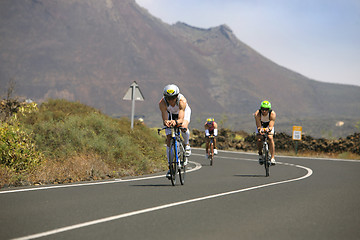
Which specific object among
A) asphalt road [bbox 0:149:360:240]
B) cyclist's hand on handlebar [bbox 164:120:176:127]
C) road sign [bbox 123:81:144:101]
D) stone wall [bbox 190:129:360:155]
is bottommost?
asphalt road [bbox 0:149:360:240]

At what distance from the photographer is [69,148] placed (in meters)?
15.8

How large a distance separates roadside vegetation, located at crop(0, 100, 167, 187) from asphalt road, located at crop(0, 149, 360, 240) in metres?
1.64

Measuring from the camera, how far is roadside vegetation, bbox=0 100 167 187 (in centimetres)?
1243

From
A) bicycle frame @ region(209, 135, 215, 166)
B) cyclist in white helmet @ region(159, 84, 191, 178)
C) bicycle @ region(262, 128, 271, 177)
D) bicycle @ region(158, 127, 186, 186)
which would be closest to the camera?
cyclist in white helmet @ region(159, 84, 191, 178)

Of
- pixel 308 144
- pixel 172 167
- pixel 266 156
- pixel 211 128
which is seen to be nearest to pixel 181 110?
pixel 172 167

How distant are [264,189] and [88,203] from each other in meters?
4.32

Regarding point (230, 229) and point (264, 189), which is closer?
point (230, 229)

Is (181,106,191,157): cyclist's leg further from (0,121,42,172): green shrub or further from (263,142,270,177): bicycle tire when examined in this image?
(263,142,270,177): bicycle tire

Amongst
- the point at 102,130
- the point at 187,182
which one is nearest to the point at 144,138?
the point at 102,130

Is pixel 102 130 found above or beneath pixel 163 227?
above

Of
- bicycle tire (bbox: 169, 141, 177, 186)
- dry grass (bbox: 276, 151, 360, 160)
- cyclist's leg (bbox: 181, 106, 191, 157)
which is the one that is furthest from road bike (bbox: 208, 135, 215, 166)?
dry grass (bbox: 276, 151, 360, 160)

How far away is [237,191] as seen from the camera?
10688 millimetres

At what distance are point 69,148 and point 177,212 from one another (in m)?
8.62

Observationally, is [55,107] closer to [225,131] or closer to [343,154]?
[343,154]
